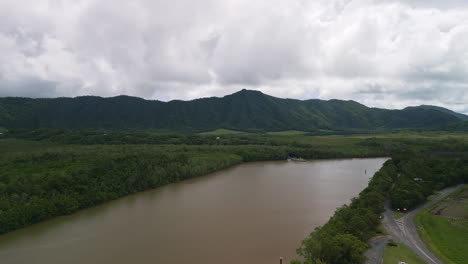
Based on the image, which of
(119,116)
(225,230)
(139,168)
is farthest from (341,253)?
(119,116)

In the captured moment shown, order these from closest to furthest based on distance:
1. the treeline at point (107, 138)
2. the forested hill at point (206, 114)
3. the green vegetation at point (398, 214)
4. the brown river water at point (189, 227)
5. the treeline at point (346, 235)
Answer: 1. the treeline at point (346, 235)
2. the brown river water at point (189, 227)
3. the green vegetation at point (398, 214)
4. the treeline at point (107, 138)
5. the forested hill at point (206, 114)

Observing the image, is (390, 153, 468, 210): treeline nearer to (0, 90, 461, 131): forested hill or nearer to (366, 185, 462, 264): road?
(366, 185, 462, 264): road

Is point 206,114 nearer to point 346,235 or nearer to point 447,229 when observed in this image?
point 447,229

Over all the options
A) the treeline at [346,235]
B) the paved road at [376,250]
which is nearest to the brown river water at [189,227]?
the treeline at [346,235]

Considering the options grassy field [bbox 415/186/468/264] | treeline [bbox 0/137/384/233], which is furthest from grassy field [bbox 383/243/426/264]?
treeline [bbox 0/137/384/233]

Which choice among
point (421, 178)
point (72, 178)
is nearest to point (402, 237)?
point (421, 178)

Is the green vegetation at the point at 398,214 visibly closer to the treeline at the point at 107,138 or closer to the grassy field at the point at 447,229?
the grassy field at the point at 447,229
